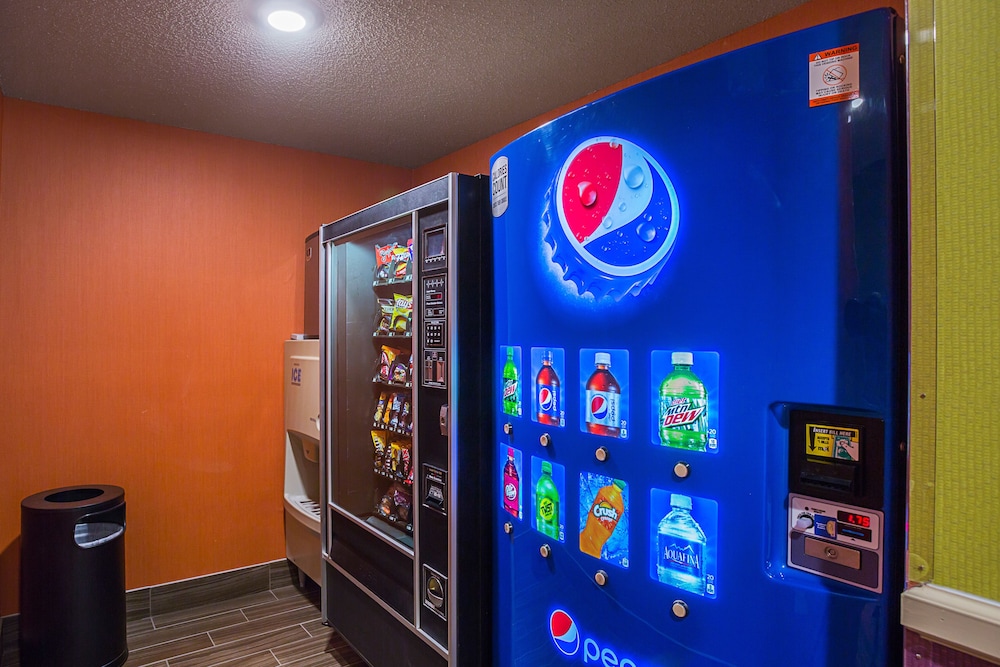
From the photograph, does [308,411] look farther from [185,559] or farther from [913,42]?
[913,42]

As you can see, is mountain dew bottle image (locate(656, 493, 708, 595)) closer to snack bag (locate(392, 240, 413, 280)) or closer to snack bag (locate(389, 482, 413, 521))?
snack bag (locate(389, 482, 413, 521))

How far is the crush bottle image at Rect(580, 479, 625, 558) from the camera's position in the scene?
4.20 feet

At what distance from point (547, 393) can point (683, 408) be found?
403mm

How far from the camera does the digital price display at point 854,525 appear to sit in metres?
0.93

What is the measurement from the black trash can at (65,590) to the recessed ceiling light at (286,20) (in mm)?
2114

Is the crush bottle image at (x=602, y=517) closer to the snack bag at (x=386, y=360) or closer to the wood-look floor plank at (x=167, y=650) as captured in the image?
the snack bag at (x=386, y=360)

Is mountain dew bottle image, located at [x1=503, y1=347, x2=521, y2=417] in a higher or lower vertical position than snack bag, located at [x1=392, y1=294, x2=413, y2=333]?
lower

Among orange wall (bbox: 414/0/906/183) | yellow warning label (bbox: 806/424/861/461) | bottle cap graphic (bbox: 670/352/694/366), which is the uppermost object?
orange wall (bbox: 414/0/906/183)

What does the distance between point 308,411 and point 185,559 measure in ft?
3.62

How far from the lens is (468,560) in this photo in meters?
1.77

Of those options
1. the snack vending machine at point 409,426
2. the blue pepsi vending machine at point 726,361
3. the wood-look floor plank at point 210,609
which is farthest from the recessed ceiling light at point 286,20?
the wood-look floor plank at point 210,609

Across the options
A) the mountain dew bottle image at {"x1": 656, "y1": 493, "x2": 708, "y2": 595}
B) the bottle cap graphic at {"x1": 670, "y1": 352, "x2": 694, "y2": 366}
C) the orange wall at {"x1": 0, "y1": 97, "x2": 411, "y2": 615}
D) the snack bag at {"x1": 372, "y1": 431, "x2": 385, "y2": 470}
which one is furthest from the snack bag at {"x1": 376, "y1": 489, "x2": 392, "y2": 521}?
the bottle cap graphic at {"x1": 670, "y1": 352, "x2": 694, "y2": 366}

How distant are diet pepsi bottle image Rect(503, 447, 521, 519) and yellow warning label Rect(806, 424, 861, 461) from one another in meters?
0.79

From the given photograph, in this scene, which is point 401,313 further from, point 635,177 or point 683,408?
point 683,408
